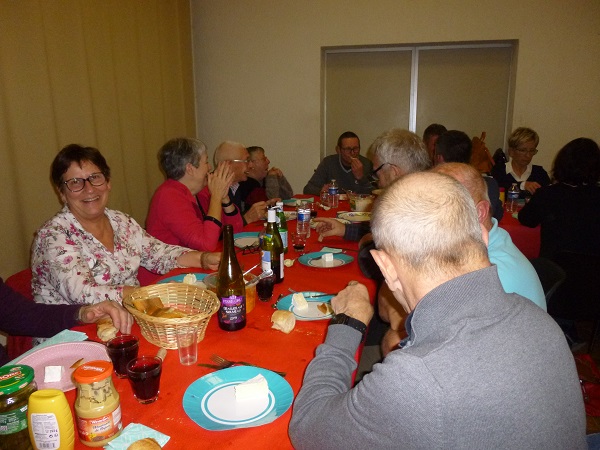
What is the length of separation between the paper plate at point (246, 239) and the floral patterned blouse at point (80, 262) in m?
0.41

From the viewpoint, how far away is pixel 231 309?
1.47 m

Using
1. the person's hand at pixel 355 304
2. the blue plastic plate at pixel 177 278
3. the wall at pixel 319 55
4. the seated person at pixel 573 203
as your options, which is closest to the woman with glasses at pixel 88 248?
the blue plastic plate at pixel 177 278

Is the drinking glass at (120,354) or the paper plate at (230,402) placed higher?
the drinking glass at (120,354)

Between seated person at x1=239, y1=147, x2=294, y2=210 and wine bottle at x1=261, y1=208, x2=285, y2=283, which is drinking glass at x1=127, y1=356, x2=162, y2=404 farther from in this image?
seated person at x1=239, y1=147, x2=294, y2=210

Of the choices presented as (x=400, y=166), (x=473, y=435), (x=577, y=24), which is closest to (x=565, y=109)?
(x=577, y=24)

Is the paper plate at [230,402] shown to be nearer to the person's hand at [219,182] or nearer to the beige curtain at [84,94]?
the person's hand at [219,182]

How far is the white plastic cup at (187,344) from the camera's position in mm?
1277

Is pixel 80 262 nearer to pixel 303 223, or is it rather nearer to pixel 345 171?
pixel 303 223

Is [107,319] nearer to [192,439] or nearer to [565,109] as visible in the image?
[192,439]

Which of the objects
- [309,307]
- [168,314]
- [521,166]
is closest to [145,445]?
[168,314]

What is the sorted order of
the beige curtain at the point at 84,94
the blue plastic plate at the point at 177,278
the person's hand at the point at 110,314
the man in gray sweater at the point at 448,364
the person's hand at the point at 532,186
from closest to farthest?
the man in gray sweater at the point at 448,364, the person's hand at the point at 110,314, the blue plastic plate at the point at 177,278, the beige curtain at the point at 84,94, the person's hand at the point at 532,186

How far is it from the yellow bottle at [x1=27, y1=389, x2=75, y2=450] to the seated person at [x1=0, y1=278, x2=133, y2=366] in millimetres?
638

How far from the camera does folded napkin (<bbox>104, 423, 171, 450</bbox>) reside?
960mm

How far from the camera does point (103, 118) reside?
4297 mm
